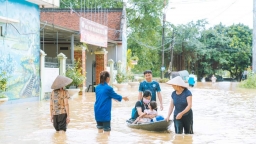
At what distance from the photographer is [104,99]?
328 inches

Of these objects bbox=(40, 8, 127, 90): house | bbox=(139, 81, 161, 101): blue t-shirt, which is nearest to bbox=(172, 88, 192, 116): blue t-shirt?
bbox=(139, 81, 161, 101): blue t-shirt

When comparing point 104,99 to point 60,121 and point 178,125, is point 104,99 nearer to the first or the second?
point 60,121

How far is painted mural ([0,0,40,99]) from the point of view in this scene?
15.7 metres

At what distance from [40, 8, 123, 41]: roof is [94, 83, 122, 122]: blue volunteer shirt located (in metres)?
22.6

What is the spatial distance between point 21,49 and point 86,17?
1643 cm

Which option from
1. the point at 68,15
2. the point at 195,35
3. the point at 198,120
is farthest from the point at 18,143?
the point at 195,35

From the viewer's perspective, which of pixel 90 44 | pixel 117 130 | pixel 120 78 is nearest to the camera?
pixel 117 130

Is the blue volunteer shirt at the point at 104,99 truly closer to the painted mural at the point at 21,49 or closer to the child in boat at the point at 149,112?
the child in boat at the point at 149,112

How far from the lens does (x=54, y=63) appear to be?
67.7 ft

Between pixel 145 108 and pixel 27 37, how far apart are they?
9574 mm

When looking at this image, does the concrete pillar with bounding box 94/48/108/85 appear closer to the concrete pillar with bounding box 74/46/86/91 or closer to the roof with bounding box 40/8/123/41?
the roof with bounding box 40/8/123/41

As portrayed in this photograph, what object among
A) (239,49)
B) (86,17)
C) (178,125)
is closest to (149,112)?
(178,125)

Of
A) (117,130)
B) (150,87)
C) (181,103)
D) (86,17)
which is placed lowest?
Result: (117,130)

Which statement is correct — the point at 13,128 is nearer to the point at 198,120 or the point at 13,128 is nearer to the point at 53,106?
the point at 53,106
